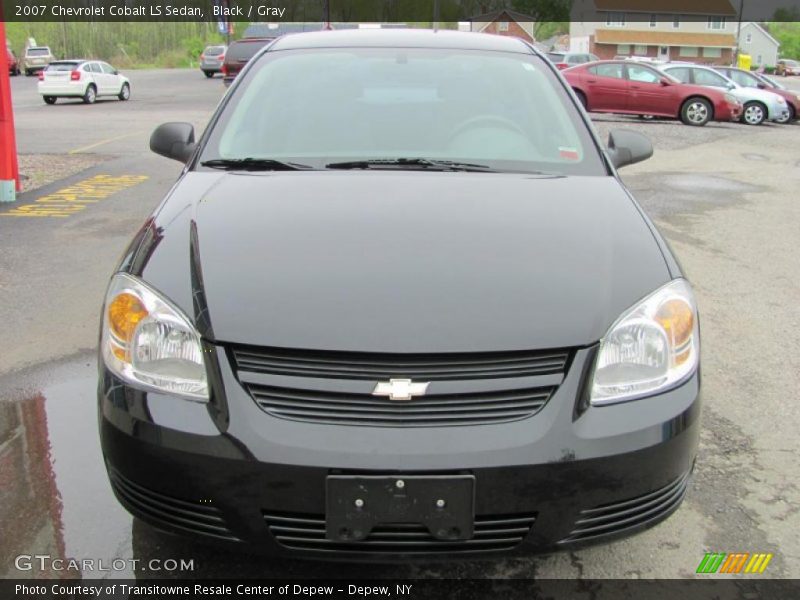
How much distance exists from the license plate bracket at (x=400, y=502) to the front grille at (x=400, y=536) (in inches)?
1.5

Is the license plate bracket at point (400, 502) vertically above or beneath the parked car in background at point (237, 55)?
beneath

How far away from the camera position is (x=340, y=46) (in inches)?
148

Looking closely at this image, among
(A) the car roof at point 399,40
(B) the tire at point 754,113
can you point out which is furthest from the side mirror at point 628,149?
(B) the tire at point 754,113


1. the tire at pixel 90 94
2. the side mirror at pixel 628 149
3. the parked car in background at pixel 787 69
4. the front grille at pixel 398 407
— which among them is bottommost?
the parked car in background at pixel 787 69

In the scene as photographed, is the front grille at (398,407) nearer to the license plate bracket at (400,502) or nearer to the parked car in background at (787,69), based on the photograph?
the license plate bracket at (400,502)

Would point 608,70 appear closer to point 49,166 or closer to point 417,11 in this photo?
point 49,166

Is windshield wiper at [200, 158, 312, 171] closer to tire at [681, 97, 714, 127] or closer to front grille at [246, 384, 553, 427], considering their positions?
front grille at [246, 384, 553, 427]

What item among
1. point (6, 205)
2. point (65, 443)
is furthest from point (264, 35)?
point (65, 443)

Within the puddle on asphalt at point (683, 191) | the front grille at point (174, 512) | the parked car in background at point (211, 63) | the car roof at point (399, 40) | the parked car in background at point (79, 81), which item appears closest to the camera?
the front grille at point (174, 512)

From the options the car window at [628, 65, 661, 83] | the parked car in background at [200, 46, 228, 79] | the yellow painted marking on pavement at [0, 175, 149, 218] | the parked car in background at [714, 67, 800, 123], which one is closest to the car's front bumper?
the yellow painted marking on pavement at [0, 175, 149, 218]

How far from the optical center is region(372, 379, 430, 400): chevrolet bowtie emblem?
1.98 m

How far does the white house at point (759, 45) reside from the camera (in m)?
103

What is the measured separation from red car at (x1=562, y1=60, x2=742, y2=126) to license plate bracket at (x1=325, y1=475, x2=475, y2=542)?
18.2m

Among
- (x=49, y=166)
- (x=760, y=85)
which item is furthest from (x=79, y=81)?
(x=760, y=85)
